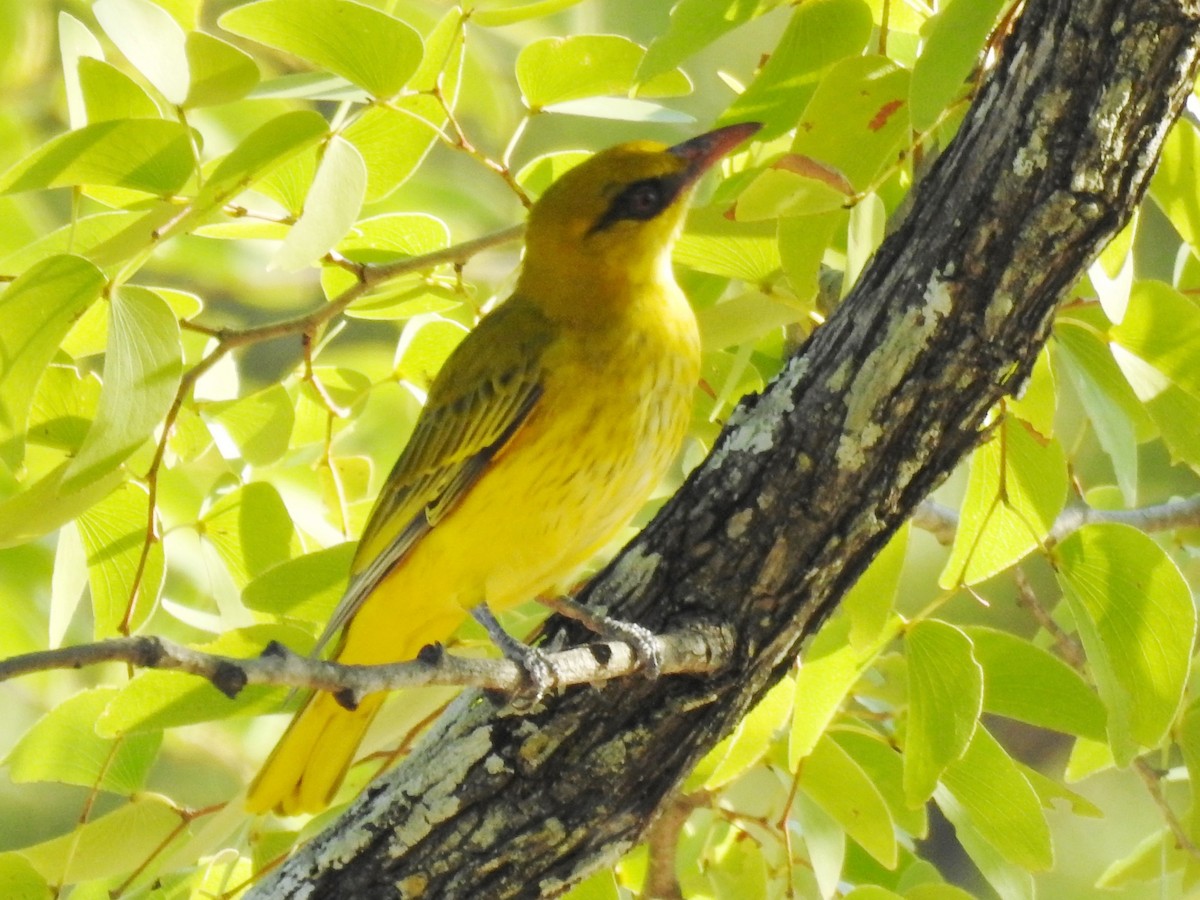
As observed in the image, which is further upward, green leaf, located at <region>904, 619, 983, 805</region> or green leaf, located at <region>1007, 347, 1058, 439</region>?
green leaf, located at <region>1007, 347, 1058, 439</region>

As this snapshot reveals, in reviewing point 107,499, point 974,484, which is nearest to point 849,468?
point 974,484

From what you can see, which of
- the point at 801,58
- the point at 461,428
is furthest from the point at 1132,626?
the point at 461,428

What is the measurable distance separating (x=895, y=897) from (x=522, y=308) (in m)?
1.40

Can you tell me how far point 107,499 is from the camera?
8.80 feet

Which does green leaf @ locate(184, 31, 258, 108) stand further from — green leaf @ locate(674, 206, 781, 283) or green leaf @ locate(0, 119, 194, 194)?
green leaf @ locate(674, 206, 781, 283)

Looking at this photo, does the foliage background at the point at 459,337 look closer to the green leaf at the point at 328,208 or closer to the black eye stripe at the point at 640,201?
the green leaf at the point at 328,208

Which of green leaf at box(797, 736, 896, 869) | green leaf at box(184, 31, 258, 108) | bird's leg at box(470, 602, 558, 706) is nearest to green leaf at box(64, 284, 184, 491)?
green leaf at box(184, 31, 258, 108)

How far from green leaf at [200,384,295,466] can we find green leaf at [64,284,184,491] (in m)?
0.55

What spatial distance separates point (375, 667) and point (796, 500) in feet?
2.96

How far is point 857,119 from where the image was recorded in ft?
7.71

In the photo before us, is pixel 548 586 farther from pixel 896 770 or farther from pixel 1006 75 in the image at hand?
pixel 1006 75

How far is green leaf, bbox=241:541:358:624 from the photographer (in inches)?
104

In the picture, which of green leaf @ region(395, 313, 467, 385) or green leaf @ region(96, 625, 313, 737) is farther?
green leaf @ region(395, 313, 467, 385)

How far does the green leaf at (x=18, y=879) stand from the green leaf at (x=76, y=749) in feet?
0.51
